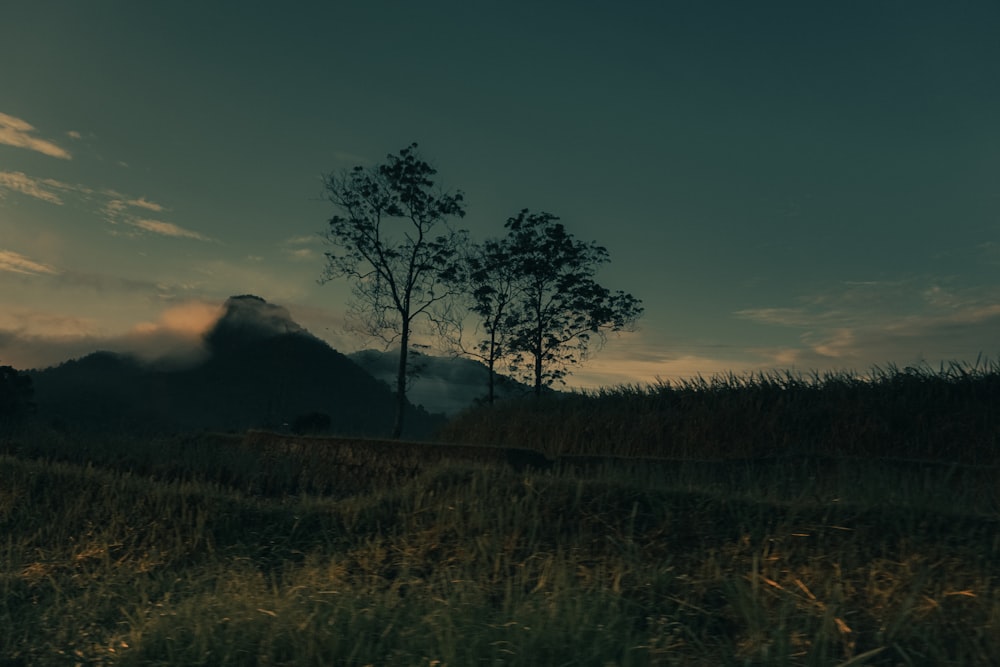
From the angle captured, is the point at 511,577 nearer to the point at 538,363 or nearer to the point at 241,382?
the point at 538,363

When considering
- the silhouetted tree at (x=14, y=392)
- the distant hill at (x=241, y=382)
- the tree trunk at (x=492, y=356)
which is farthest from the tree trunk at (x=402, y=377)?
the distant hill at (x=241, y=382)

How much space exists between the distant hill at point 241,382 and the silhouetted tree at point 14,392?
53.4 m

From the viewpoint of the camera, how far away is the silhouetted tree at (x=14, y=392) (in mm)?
39200

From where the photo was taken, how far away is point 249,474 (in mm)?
14156

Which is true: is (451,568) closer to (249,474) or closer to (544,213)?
(249,474)

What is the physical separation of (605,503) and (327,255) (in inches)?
1089

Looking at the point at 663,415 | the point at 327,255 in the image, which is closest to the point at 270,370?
the point at 327,255

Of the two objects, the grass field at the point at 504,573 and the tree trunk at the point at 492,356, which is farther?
the tree trunk at the point at 492,356

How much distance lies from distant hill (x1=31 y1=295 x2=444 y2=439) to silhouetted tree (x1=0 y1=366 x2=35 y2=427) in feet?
175

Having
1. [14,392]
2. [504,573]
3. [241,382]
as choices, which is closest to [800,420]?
[504,573]

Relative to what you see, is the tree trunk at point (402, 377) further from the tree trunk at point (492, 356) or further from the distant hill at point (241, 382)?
the distant hill at point (241, 382)

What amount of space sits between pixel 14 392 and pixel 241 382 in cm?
8053

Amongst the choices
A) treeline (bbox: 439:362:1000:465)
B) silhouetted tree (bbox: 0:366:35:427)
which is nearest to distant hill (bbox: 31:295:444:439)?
silhouetted tree (bbox: 0:366:35:427)

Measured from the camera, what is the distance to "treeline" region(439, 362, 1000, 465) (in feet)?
47.6
